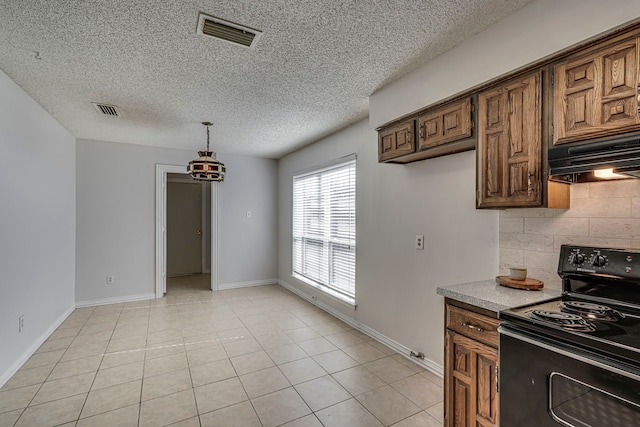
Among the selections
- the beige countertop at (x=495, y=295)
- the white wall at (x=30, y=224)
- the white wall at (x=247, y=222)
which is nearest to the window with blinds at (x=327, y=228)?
the white wall at (x=247, y=222)

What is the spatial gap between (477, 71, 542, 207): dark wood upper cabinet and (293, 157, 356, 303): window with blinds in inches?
79.0

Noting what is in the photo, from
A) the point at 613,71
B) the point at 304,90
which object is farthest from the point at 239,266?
the point at 613,71

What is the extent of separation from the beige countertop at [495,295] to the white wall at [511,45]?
1.22 metres

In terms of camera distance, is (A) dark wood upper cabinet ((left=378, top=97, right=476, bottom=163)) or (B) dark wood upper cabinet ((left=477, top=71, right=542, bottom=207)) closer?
(B) dark wood upper cabinet ((left=477, top=71, right=542, bottom=207))

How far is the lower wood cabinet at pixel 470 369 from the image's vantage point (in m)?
1.57

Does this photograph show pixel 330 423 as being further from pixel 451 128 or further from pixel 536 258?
pixel 451 128

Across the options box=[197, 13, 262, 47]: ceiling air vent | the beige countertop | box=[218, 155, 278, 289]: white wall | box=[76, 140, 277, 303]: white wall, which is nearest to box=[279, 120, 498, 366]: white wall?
the beige countertop

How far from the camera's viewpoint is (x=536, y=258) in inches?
77.2

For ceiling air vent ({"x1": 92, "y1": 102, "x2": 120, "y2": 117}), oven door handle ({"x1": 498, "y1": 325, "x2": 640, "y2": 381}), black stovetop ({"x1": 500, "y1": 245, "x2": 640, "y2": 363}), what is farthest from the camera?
ceiling air vent ({"x1": 92, "y1": 102, "x2": 120, "y2": 117})

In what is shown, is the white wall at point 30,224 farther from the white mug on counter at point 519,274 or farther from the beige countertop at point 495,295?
the white mug on counter at point 519,274

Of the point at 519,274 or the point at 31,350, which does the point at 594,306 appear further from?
the point at 31,350

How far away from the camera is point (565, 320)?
1.30m

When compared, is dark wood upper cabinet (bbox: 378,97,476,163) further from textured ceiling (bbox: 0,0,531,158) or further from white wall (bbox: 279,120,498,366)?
textured ceiling (bbox: 0,0,531,158)

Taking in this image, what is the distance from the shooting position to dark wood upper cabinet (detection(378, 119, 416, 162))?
247 centimetres
